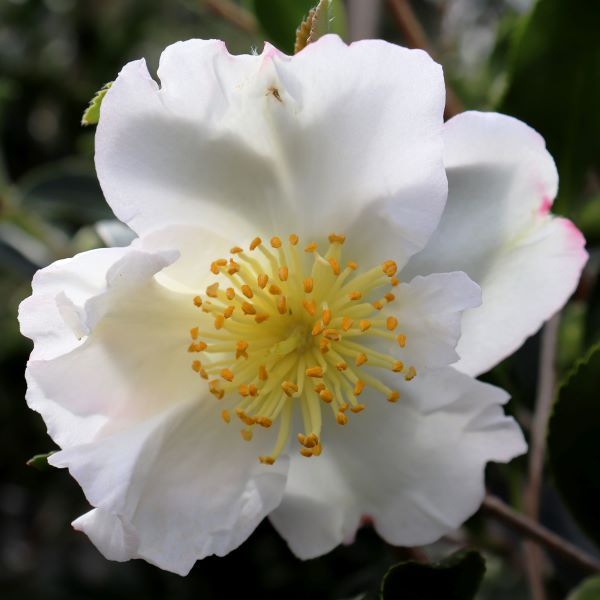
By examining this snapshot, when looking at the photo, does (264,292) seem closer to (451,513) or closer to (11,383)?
(451,513)

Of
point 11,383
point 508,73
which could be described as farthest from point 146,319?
point 11,383

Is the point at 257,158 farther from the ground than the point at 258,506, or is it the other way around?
the point at 257,158

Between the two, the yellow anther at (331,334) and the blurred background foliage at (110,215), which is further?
the blurred background foliage at (110,215)

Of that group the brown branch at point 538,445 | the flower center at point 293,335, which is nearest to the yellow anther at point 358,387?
the flower center at point 293,335

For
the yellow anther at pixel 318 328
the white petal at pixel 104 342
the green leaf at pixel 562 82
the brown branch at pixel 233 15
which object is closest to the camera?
the white petal at pixel 104 342

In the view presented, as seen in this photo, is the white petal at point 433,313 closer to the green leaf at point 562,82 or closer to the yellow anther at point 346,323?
the yellow anther at point 346,323

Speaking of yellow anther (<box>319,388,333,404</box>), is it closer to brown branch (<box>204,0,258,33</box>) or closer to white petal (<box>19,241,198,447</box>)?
white petal (<box>19,241,198,447</box>)

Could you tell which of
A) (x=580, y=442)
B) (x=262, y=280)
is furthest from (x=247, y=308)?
(x=580, y=442)

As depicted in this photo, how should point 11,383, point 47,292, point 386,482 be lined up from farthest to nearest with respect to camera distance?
1. point 11,383
2. point 386,482
3. point 47,292
